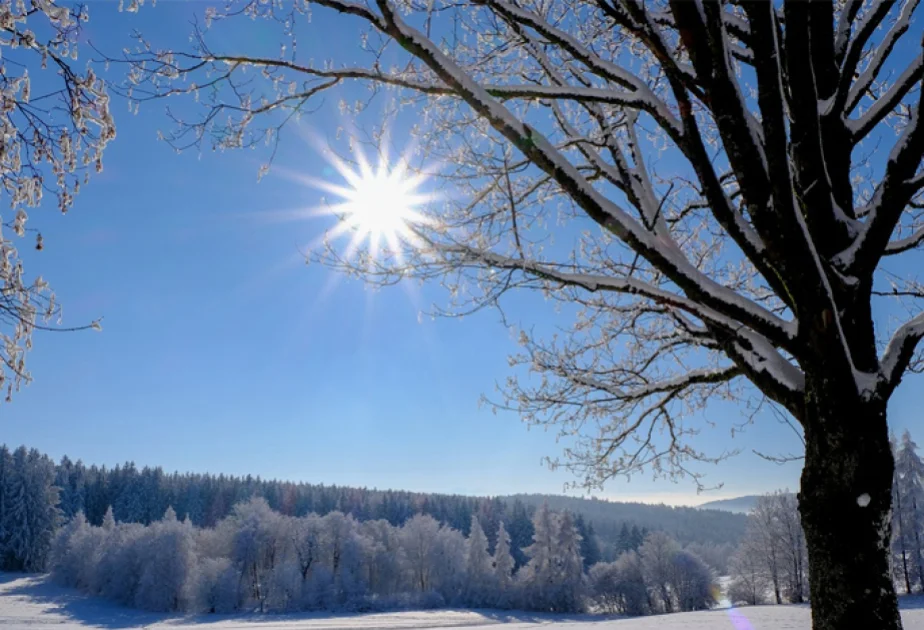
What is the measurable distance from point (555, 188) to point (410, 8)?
185cm

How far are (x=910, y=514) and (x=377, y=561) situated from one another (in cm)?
4138

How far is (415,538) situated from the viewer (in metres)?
52.6

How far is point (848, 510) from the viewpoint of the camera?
235cm

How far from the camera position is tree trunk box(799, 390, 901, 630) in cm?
229

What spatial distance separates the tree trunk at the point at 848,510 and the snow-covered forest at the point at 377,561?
129 ft

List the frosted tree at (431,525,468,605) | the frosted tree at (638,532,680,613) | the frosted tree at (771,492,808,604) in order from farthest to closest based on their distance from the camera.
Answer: the frosted tree at (431,525,468,605) < the frosted tree at (638,532,680,613) < the frosted tree at (771,492,808,604)

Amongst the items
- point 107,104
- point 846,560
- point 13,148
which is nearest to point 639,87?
point 846,560

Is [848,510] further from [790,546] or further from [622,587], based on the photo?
[622,587]

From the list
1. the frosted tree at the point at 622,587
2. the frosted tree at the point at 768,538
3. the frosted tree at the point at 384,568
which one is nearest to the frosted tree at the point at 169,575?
the frosted tree at the point at 384,568

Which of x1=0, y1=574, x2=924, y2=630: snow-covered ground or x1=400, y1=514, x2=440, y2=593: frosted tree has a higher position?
x1=400, y1=514, x2=440, y2=593: frosted tree

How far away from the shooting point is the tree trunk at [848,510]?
90.0 inches

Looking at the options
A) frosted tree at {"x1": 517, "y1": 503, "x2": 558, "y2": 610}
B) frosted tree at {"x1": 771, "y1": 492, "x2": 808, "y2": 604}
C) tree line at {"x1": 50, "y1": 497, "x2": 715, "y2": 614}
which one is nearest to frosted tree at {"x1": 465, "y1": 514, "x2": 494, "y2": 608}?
tree line at {"x1": 50, "y1": 497, "x2": 715, "y2": 614}

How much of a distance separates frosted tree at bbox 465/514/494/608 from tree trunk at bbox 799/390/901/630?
51.6 metres

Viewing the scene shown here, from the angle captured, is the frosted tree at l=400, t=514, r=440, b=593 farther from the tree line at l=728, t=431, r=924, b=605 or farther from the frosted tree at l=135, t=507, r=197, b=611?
the tree line at l=728, t=431, r=924, b=605
